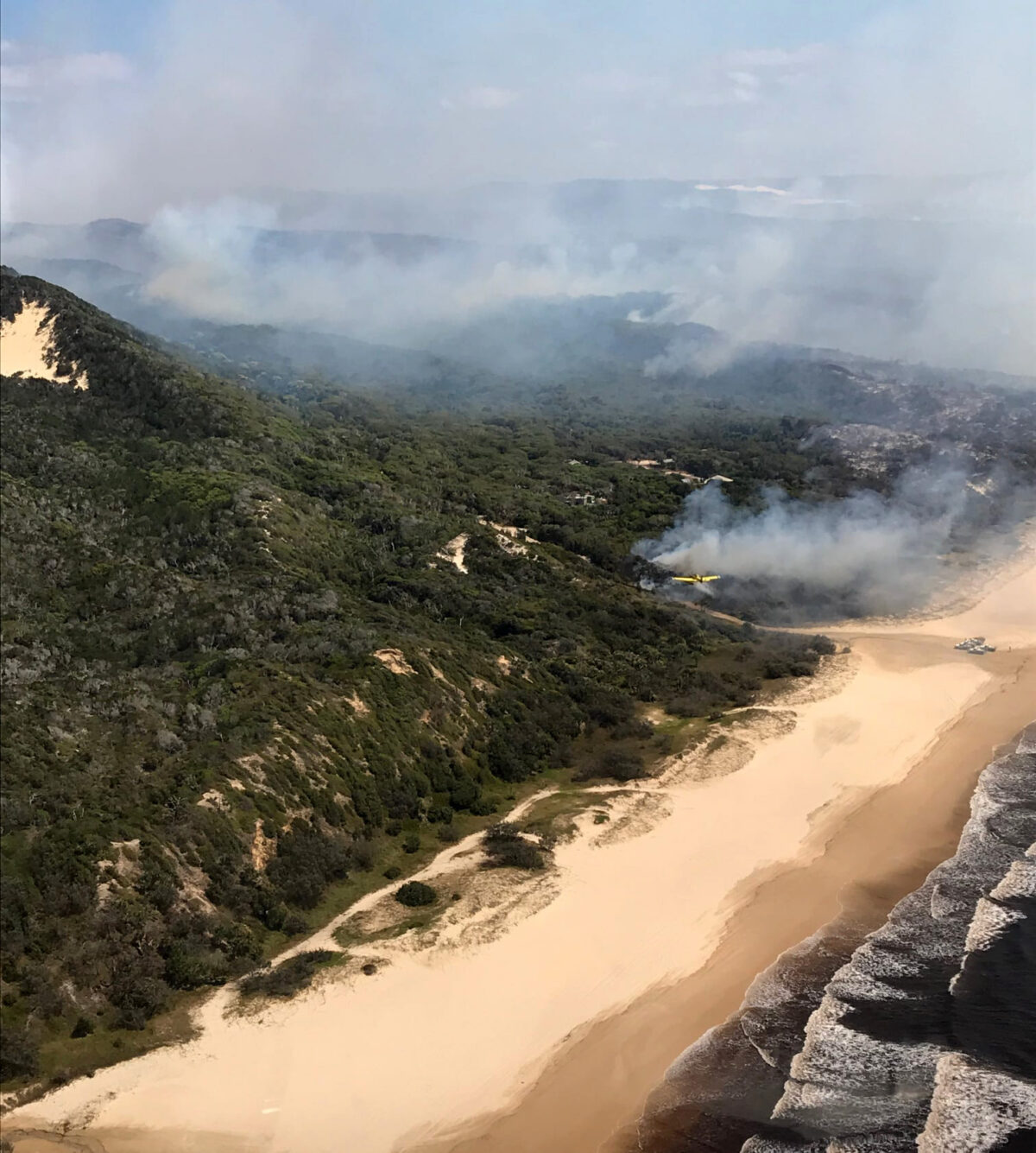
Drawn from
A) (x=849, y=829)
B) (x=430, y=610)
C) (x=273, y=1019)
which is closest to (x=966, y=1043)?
(x=849, y=829)

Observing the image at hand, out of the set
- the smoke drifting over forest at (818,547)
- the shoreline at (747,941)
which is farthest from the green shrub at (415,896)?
the smoke drifting over forest at (818,547)

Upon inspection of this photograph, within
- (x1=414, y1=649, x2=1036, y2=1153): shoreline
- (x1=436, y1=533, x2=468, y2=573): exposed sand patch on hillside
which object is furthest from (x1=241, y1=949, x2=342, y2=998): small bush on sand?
(x1=436, y1=533, x2=468, y2=573): exposed sand patch on hillside

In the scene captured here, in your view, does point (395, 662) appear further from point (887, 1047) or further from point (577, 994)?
point (887, 1047)

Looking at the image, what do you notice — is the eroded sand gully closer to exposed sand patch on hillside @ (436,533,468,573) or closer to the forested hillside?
the forested hillside

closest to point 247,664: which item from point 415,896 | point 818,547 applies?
point 415,896

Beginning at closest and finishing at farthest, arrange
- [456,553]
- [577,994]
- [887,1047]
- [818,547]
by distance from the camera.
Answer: [887,1047], [577,994], [456,553], [818,547]

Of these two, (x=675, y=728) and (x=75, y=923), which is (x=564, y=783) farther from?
(x=75, y=923)
